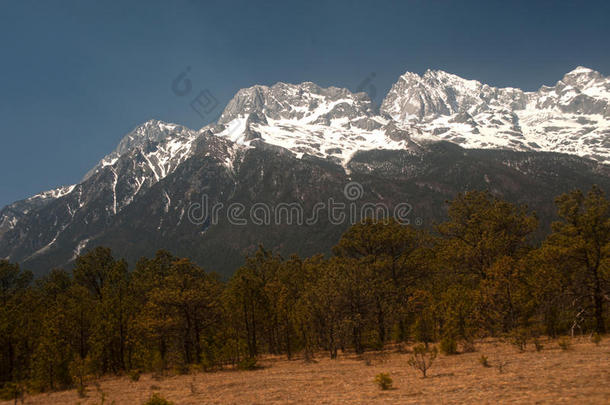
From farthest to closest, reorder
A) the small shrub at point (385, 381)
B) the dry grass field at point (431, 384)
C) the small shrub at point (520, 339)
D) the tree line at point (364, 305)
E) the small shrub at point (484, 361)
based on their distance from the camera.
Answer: the tree line at point (364, 305), the small shrub at point (520, 339), the small shrub at point (484, 361), the small shrub at point (385, 381), the dry grass field at point (431, 384)

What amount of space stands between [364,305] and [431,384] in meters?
17.1

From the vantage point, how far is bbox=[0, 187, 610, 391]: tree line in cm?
3091

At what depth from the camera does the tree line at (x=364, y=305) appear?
101ft

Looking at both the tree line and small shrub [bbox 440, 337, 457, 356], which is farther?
the tree line

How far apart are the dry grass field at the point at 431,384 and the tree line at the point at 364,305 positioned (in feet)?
12.6

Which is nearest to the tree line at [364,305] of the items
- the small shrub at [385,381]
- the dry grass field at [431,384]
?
the dry grass field at [431,384]

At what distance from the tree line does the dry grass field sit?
3.85 metres

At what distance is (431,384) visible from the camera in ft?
59.5

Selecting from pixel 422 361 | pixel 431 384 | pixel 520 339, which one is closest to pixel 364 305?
pixel 422 361

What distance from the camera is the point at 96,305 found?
41000 mm

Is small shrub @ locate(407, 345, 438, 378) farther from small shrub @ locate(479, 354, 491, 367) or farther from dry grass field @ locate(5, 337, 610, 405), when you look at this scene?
small shrub @ locate(479, 354, 491, 367)

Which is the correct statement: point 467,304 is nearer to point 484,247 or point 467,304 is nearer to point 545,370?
point 484,247

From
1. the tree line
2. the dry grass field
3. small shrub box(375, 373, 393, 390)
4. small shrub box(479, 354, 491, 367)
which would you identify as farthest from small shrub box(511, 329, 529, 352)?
small shrub box(375, 373, 393, 390)

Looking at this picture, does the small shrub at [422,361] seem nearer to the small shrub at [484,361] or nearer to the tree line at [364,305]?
the small shrub at [484,361]
